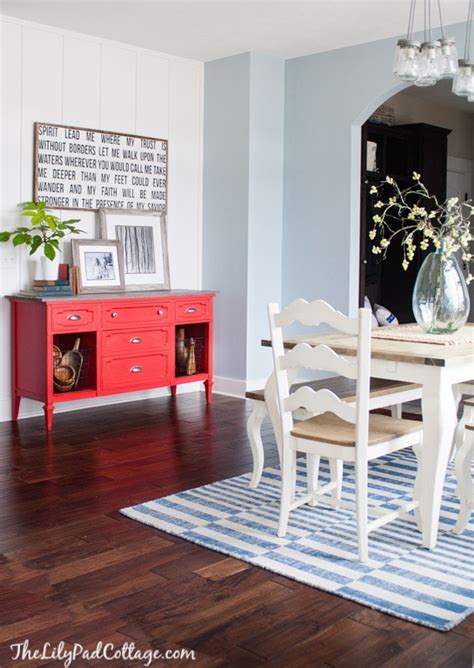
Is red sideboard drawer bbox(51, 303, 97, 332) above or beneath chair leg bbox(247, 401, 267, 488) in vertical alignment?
above

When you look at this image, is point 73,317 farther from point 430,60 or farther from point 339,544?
point 430,60

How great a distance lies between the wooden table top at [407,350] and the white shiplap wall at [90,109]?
2.53 meters

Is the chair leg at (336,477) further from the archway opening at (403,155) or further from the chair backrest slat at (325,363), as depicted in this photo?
the archway opening at (403,155)

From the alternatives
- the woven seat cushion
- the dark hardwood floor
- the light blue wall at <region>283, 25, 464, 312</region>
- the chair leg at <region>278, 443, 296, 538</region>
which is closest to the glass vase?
the woven seat cushion

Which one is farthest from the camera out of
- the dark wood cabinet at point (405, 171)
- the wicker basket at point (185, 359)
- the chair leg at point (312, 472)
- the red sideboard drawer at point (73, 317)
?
the dark wood cabinet at point (405, 171)

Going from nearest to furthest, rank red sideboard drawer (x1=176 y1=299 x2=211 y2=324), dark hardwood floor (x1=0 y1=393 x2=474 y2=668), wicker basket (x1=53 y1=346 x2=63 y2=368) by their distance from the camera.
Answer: dark hardwood floor (x1=0 y1=393 x2=474 y2=668)
wicker basket (x1=53 y1=346 x2=63 y2=368)
red sideboard drawer (x1=176 y1=299 x2=211 y2=324)

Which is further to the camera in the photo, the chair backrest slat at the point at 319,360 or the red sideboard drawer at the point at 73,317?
the red sideboard drawer at the point at 73,317

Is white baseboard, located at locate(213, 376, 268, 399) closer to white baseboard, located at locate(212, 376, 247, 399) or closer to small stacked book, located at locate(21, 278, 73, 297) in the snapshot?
white baseboard, located at locate(212, 376, 247, 399)

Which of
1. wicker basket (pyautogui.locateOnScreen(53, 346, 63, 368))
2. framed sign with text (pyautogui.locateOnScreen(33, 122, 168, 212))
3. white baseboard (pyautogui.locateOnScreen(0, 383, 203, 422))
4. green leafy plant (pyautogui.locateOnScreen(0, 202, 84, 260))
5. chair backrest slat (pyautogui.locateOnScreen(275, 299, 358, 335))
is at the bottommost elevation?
white baseboard (pyautogui.locateOnScreen(0, 383, 203, 422))

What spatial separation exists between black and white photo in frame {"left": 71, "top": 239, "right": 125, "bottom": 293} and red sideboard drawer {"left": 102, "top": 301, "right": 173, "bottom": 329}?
282 millimetres

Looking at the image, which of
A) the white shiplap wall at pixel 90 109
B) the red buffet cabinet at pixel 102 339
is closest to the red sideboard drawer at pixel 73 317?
the red buffet cabinet at pixel 102 339

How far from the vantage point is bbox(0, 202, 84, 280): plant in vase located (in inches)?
200

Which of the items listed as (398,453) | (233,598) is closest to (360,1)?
(398,453)

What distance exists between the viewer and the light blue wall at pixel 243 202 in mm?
6176
